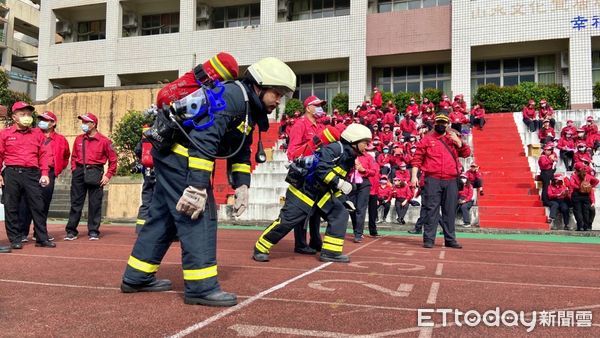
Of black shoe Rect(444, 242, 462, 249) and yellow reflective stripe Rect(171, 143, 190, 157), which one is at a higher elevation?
yellow reflective stripe Rect(171, 143, 190, 157)

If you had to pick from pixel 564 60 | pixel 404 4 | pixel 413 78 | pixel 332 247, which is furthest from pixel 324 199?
pixel 404 4

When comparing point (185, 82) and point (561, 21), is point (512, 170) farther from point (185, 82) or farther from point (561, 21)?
point (185, 82)

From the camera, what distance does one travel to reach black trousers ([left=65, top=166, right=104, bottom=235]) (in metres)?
8.88

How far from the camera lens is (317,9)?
2936 centimetres

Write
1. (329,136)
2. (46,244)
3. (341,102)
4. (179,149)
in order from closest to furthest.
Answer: (179,149) < (329,136) < (46,244) < (341,102)

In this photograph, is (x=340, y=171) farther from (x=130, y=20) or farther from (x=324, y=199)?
(x=130, y=20)

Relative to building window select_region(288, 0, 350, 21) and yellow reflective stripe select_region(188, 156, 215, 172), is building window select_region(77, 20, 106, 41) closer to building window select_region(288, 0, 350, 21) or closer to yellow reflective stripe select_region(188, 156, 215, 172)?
building window select_region(288, 0, 350, 21)

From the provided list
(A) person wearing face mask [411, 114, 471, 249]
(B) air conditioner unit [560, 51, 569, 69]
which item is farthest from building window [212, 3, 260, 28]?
(A) person wearing face mask [411, 114, 471, 249]

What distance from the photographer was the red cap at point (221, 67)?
4234 mm

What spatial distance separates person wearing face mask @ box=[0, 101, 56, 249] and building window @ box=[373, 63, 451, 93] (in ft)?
72.7

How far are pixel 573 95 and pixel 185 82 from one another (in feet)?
75.2

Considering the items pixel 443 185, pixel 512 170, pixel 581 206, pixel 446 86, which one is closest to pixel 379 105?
pixel 446 86

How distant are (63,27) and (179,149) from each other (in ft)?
114

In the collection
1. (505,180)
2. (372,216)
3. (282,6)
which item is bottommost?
(372,216)
